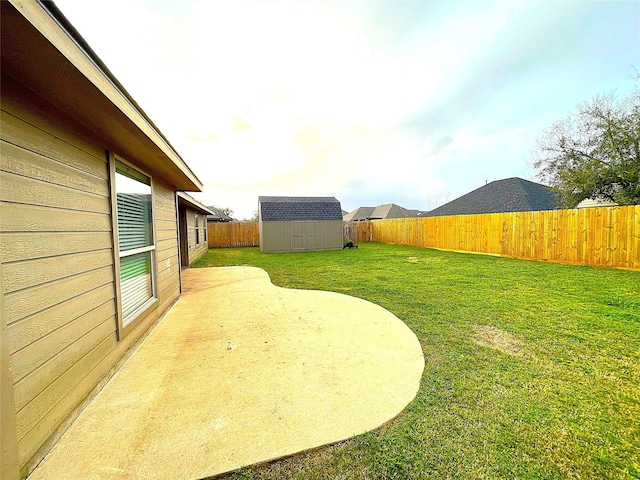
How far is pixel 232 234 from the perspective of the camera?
18062 mm

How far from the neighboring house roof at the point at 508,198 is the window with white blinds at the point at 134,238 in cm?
1851

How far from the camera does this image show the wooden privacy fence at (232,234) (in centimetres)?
1766

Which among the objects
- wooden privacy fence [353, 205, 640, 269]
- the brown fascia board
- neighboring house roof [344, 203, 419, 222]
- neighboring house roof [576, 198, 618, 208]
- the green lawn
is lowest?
the green lawn

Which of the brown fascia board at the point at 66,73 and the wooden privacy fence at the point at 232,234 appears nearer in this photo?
the brown fascia board at the point at 66,73

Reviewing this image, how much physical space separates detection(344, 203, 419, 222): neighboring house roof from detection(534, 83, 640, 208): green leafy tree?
18.5 meters

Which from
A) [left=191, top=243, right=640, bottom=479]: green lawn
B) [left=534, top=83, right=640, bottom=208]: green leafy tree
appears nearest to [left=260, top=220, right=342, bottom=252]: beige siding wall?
[left=191, top=243, right=640, bottom=479]: green lawn

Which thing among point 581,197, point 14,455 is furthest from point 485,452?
point 581,197

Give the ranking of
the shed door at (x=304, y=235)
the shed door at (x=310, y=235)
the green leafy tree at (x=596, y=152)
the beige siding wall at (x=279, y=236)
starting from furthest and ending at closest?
the shed door at (x=310, y=235)
the shed door at (x=304, y=235)
the beige siding wall at (x=279, y=236)
the green leafy tree at (x=596, y=152)

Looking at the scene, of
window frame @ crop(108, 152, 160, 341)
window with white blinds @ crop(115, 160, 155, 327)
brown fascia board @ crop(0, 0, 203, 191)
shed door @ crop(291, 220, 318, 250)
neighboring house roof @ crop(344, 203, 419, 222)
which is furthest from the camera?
neighboring house roof @ crop(344, 203, 419, 222)

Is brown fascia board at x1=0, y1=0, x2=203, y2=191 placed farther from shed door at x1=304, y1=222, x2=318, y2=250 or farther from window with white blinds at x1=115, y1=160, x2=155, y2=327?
shed door at x1=304, y1=222, x2=318, y2=250

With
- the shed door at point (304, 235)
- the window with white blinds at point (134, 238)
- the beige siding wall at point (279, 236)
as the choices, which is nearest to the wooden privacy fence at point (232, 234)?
the beige siding wall at point (279, 236)

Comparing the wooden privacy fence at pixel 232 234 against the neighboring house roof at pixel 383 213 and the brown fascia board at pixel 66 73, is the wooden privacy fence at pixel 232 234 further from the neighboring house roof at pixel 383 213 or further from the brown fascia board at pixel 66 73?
the neighboring house roof at pixel 383 213

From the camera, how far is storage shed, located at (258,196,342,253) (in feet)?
46.4

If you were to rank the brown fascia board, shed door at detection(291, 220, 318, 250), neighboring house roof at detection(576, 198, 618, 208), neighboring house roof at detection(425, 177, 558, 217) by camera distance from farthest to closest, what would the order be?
neighboring house roof at detection(425, 177, 558, 217) < shed door at detection(291, 220, 318, 250) < neighboring house roof at detection(576, 198, 618, 208) < the brown fascia board
